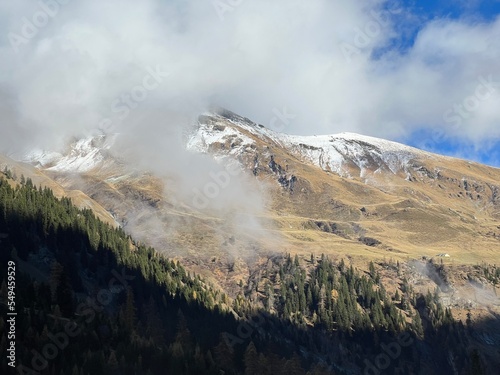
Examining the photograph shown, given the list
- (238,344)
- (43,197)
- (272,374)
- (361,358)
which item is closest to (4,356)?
(272,374)

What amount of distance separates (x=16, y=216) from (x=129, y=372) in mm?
67419

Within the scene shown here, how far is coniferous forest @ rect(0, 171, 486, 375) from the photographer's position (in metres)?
82.0

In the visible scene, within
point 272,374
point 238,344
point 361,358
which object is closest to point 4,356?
point 272,374

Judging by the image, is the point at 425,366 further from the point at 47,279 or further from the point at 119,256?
the point at 47,279

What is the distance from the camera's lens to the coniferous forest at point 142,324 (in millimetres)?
82000

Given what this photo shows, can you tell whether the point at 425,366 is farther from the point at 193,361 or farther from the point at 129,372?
the point at 129,372

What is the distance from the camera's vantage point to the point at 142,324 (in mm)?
120062

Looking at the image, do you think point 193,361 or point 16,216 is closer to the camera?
point 193,361

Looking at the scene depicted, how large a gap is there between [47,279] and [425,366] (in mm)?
134710

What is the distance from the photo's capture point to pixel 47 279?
11269 cm

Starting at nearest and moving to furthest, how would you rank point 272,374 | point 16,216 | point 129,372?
1. point 129,372
2. point 272,374
3. point 16,216

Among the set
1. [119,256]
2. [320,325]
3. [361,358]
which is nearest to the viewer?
[119,256]

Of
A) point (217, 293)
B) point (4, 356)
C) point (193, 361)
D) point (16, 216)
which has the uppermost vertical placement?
point (217, 293)

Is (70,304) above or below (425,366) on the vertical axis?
below
